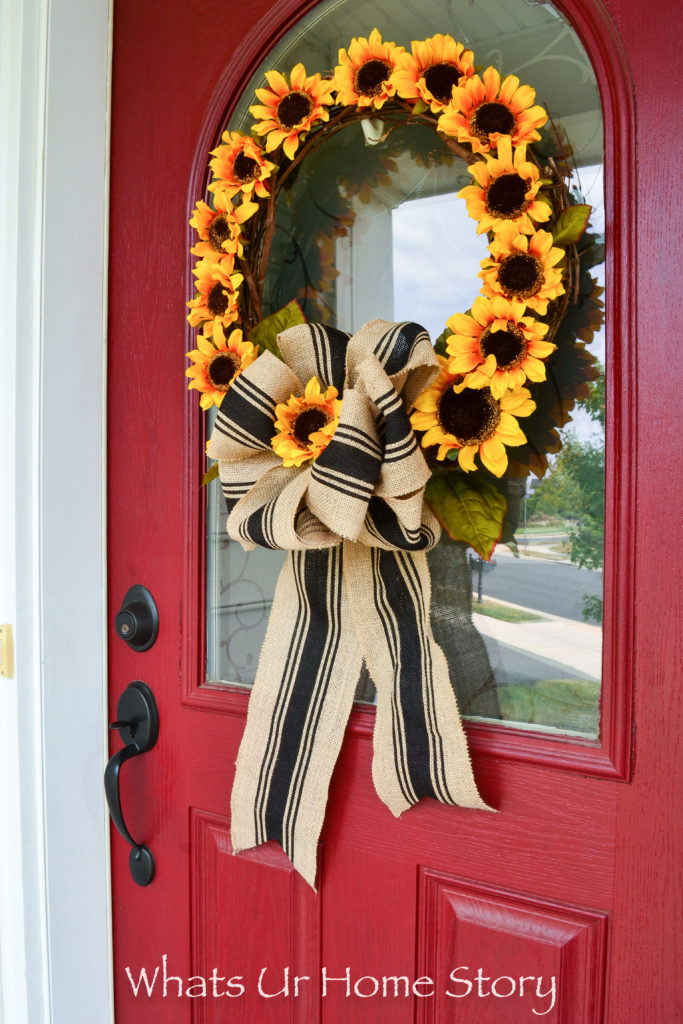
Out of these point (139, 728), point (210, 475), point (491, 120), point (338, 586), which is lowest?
point (139, 728)

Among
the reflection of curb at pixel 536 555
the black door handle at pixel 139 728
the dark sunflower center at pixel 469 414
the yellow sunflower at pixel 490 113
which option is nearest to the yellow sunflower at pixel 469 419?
the dark sunflower center at pixel 469 414

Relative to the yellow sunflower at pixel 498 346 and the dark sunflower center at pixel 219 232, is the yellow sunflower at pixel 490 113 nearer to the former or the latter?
the yellow sunflower at pixel 498 346

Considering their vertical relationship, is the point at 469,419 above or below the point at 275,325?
below

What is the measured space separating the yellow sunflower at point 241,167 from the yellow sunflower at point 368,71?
12cm

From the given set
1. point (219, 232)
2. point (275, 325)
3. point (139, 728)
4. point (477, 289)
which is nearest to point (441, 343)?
point (477, 289)

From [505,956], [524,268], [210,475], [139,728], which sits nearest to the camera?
[524,268]

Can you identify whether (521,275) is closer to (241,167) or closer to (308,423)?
(308,423)

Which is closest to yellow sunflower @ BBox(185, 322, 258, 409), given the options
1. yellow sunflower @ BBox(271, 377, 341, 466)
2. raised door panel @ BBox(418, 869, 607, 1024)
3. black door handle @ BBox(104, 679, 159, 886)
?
yellow sunflower @ BBox(271, 377, 341, 466)

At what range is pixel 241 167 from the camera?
842 millimetres

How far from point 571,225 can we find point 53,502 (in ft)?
2.39

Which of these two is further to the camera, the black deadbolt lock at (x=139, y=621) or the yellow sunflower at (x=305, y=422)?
the black deadbolt lock at (x=139, y=621)

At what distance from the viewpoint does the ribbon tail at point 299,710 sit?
2.65 ft

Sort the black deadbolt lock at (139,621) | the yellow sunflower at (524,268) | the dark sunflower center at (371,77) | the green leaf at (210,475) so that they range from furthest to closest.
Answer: the black deadbolt lock at (139,621) → the green leaf at (210,475) → the dark sunflower center at (371,77) → the yellow sunflower at (524,268)

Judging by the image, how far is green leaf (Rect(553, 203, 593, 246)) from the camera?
0.67 m
